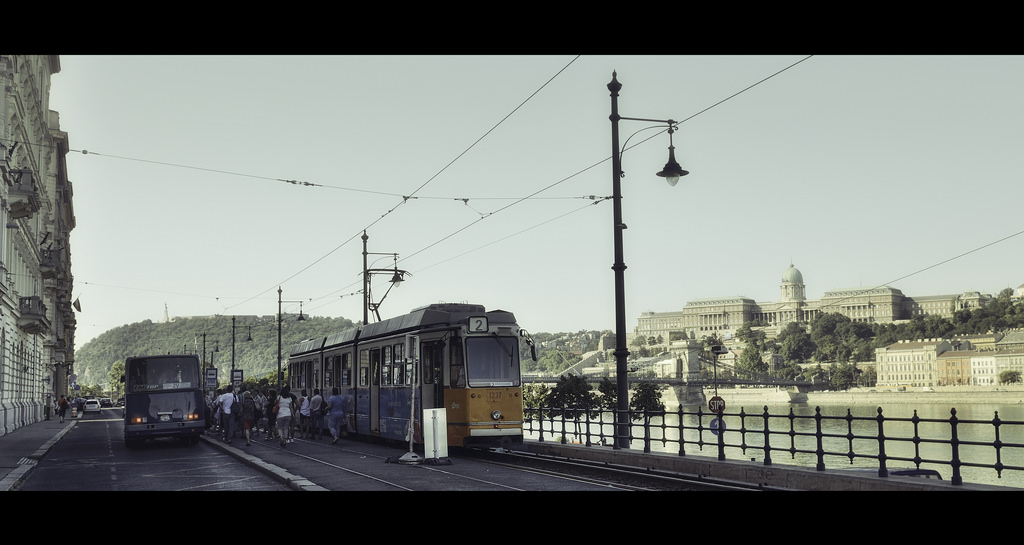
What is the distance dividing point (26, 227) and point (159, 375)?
19.5m

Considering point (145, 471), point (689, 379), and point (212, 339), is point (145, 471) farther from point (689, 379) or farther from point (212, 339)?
point (212, 339)

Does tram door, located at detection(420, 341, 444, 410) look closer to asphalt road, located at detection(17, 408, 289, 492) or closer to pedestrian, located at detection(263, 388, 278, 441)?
asphalt road, located at detection(17, 408, 289, 492)

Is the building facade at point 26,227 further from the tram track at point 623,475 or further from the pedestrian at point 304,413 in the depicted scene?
the tram track at point 623,475

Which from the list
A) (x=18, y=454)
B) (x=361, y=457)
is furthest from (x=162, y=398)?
(x=361, y=457)

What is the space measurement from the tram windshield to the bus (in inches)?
352

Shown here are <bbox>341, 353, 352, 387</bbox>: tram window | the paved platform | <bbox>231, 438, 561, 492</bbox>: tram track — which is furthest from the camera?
<bbox>341, 353, 352, 387</bbox>: tram window

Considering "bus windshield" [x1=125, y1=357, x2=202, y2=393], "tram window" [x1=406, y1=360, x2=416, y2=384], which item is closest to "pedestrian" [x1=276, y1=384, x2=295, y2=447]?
"bus windshield" [x1=125, y1=357, x2=202, y2=393]

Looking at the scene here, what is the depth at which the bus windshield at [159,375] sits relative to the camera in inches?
1003

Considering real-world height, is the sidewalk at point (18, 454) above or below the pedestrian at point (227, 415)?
below

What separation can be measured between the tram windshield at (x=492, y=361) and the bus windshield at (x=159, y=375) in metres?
9.29

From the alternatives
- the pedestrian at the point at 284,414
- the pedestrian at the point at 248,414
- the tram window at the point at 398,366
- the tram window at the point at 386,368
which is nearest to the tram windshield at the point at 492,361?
the tram window at the point at 398,366

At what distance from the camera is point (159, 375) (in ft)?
84.1

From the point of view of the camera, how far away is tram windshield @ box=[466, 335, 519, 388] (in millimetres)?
20422
